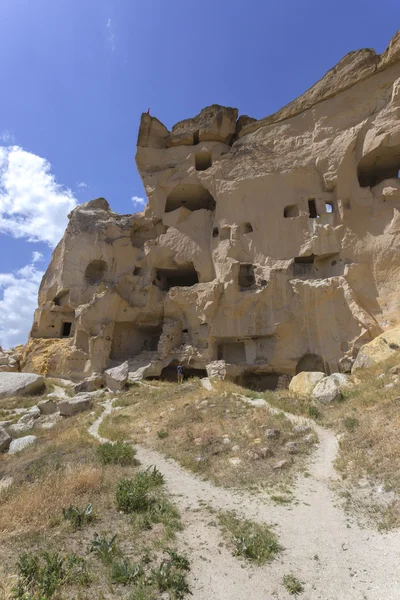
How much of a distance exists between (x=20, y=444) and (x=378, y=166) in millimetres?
20804

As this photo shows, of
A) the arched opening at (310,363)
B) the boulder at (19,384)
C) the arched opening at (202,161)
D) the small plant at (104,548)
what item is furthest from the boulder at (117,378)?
the arched opening at (202,161)

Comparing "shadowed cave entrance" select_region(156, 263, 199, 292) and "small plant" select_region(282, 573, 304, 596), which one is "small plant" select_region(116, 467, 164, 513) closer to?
"small plant" select_region(282, 573, 304, 596)

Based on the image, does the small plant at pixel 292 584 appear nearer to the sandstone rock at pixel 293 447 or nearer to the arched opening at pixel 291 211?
the sandstone rock at pixel 293 447

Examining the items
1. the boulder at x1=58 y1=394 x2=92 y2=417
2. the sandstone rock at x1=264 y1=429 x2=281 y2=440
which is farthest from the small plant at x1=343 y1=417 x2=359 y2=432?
the boulder at x1=58 y1=394 x2=92 y2=417

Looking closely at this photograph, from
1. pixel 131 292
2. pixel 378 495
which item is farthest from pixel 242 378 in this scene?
pixel 378 495

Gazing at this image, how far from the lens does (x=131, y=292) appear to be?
21.6m

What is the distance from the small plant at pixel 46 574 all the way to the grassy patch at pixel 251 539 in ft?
5.40

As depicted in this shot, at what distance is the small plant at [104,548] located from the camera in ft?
12.0

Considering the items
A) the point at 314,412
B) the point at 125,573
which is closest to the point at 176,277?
the point at 314,412

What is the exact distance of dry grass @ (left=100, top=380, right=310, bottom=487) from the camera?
636 cm

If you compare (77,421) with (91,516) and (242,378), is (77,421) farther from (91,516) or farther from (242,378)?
(242,378)

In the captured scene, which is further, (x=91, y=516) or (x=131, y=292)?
(x=131, y=292)

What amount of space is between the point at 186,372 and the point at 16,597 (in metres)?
16.6

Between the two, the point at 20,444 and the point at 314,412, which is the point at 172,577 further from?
the point at 20,444
